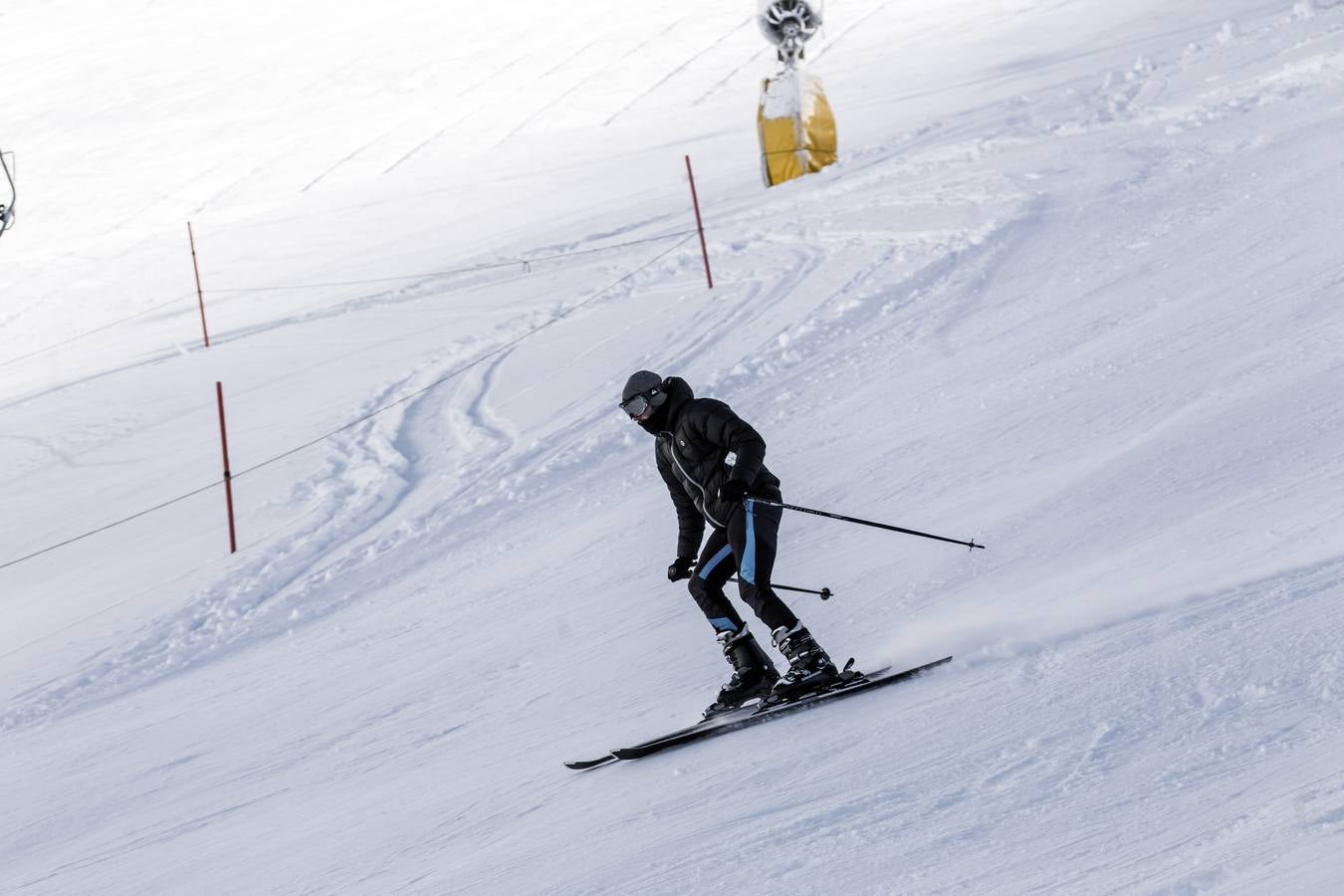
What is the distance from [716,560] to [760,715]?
0.70 meters

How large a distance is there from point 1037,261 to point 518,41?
23467 millimetres

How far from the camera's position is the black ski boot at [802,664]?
6.09 meters

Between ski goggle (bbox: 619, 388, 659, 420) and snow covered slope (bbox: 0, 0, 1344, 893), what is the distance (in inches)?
57.5

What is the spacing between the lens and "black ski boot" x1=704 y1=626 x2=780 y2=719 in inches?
248

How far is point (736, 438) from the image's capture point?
596 centimetres

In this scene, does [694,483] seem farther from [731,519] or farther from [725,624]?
[725,624]

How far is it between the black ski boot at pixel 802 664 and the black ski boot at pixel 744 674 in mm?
197

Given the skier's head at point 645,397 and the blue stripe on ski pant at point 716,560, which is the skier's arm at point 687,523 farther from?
the skier's head at point 645,397

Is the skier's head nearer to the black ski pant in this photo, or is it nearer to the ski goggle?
the ski goggle

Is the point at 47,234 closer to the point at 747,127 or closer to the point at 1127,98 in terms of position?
the point at 747,127

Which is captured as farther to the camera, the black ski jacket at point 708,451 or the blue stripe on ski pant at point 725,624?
the blue stripe on ski pant at point 725,624

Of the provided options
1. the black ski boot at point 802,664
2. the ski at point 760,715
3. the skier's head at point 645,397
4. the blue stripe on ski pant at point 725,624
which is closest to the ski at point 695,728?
the ski at point 760,715

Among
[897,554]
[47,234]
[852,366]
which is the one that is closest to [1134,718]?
[897,554]

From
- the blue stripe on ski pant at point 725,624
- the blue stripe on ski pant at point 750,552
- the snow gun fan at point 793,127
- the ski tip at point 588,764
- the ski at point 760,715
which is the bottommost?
the ski tip at point 588,764
